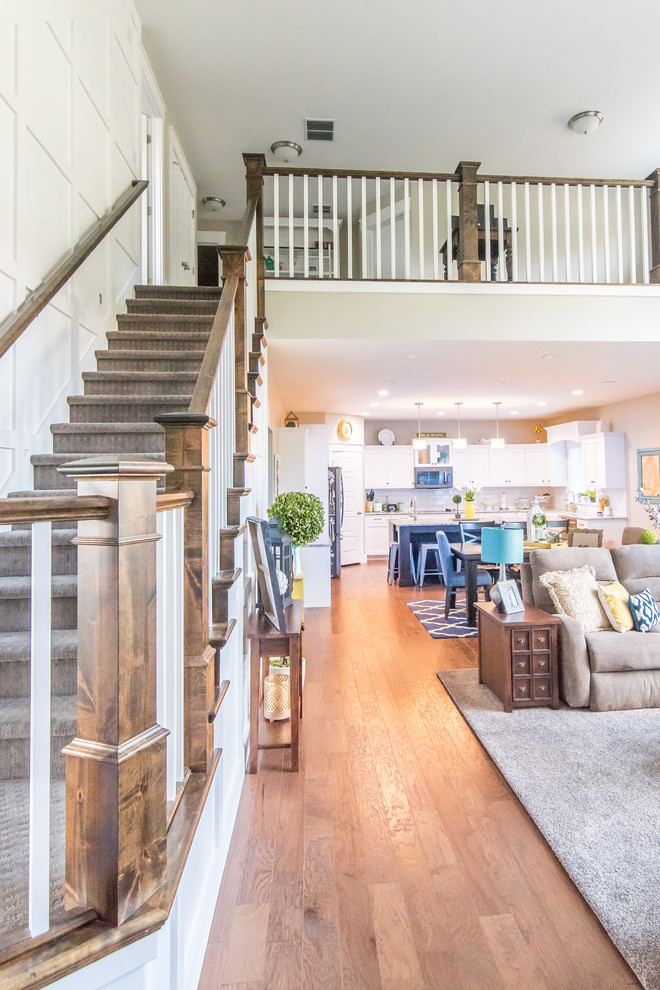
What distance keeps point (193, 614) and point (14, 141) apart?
2360 mm

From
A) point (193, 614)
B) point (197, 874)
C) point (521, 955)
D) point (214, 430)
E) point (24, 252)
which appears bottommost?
point (521, 955)

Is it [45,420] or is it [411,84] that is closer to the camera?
→ [45,420]

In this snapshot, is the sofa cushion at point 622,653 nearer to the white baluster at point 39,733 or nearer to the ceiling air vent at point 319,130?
the white baluster at point 39,733

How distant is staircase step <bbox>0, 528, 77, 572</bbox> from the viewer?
7.17 feet

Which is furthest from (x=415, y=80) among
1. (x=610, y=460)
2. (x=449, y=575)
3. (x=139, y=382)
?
(x=610, y=460)

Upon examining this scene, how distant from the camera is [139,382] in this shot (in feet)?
10.3

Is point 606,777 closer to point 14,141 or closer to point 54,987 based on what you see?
point 54,987

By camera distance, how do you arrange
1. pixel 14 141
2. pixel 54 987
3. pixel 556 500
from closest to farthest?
pixel 54 987, pixel 14 141, pixel 556 500

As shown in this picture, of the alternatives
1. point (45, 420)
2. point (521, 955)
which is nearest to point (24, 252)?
A: point (45, 420)

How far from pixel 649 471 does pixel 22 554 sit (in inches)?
313

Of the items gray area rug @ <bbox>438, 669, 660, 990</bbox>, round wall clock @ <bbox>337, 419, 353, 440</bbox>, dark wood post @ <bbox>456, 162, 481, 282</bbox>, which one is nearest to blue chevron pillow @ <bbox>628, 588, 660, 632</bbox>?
gray area rug @ <bbox>438, 669, 660, 990</bbox>

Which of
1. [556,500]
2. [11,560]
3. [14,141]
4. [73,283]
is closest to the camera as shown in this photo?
[11,560]

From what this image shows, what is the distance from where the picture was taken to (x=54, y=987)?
3.07ft

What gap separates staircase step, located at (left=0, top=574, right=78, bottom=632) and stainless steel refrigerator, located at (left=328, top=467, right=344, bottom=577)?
5.72m
